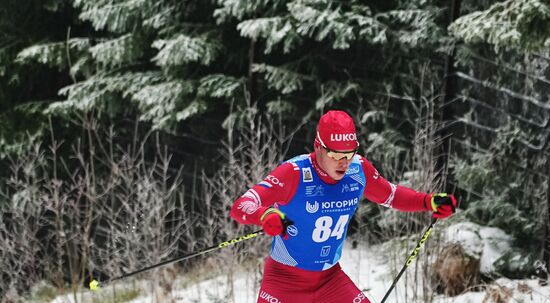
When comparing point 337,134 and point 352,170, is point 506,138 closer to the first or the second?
point 352,170

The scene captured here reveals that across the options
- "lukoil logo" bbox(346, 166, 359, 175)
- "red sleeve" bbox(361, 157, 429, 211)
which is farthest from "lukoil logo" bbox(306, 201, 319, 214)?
"red sleeve" bbox(361, 157, 429, 211)

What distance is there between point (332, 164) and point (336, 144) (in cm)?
14

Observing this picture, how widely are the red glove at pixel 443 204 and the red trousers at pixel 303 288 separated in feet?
2.12

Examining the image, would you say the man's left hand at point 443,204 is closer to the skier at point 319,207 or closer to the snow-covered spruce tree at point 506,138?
the skier at point 319,207

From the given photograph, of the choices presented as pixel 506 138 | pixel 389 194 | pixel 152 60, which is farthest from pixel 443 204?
pixel 152 60

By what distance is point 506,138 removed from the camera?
25.9 ft

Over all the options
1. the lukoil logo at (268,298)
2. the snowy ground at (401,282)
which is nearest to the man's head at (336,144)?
the lukoil logo at (268,298)

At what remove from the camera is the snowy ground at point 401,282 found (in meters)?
6.59

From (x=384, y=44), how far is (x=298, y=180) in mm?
4632

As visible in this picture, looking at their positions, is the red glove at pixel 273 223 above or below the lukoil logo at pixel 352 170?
below

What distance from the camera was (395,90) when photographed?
9.04 metres

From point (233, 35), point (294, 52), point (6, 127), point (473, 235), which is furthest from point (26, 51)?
point (473, 235)

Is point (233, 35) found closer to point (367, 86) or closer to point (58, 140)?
point (367, 86)

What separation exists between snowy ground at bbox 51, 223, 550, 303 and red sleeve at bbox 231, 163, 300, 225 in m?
2.16
